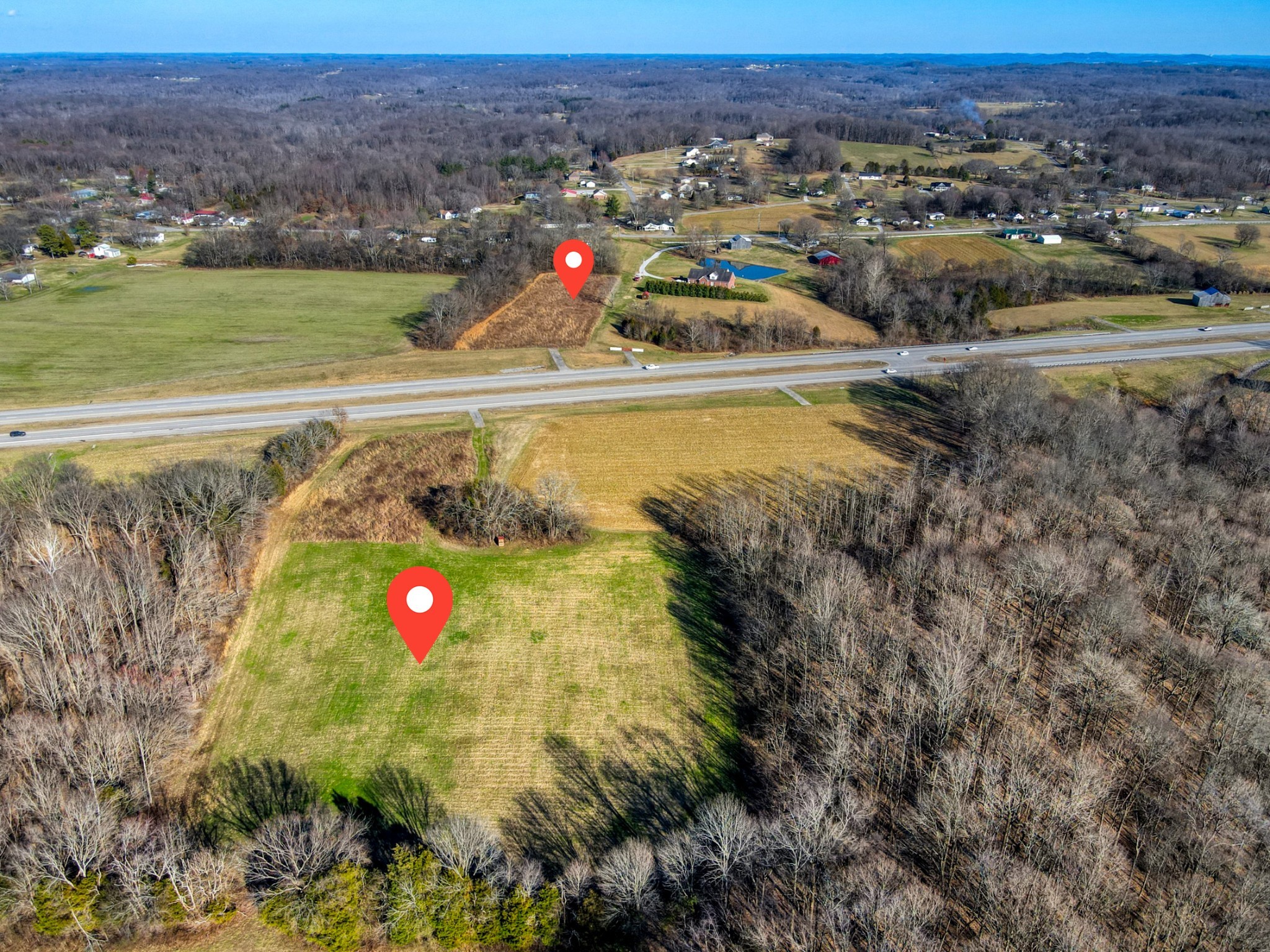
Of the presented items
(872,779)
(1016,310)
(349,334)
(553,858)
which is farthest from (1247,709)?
(349,334)

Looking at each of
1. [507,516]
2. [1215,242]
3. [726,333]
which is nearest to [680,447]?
[507,516]

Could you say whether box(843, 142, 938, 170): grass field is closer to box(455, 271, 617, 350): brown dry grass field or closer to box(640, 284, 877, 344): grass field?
box(640, 284, 877, 344): grass field

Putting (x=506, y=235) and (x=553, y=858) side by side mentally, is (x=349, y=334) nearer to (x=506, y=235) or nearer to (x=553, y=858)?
(x=506, y=235)

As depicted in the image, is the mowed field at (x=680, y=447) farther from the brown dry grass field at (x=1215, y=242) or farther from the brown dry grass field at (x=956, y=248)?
the brown dry grass field at (x=1215, y=242)

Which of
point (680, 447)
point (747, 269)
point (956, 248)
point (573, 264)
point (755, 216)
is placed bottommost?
point (680, 447)

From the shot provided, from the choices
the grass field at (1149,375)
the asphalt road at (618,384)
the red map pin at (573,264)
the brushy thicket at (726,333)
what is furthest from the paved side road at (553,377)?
the red map pin at (573,264)

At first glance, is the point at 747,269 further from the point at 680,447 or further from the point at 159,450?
the point at 159,450
